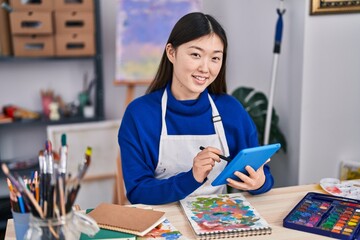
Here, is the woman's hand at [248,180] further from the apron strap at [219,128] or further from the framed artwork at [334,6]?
the framed artwork at [334,6]

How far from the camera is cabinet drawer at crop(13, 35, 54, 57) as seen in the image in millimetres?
2518

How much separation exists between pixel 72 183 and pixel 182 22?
730mm

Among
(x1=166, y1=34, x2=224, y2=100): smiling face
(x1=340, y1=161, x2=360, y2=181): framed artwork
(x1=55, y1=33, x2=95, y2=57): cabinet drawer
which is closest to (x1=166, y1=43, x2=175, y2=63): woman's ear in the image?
(x1=166, y1=34, x2=224, y2=100): smiling face

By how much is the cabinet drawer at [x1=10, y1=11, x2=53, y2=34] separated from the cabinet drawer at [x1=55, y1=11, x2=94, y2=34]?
0.06 m

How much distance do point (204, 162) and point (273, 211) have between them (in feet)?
0.75

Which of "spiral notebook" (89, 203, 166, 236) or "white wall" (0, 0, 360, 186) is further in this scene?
"white wall" (0, 0, 360, 186)

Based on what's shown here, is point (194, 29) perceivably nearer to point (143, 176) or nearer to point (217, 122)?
point (217, 122)

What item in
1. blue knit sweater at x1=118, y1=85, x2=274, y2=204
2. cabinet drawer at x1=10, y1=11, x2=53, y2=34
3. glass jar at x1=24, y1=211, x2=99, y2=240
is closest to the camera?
glass jar at x1=24, y1=211, x2=99, y2=240

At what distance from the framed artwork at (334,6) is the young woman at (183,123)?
29.1 inches

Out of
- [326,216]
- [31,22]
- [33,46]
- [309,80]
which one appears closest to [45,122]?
[33,46]

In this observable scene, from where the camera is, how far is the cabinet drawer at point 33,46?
8.26 ft

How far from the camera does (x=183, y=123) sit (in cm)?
144

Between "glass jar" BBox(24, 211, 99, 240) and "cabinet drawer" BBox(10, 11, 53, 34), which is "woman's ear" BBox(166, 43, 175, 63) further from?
"cabinet drawer" BBox(10, 11, 53, 34)

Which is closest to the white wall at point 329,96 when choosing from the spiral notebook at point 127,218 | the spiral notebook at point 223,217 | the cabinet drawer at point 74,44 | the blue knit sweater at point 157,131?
the blue knit sweater at point 157,131
